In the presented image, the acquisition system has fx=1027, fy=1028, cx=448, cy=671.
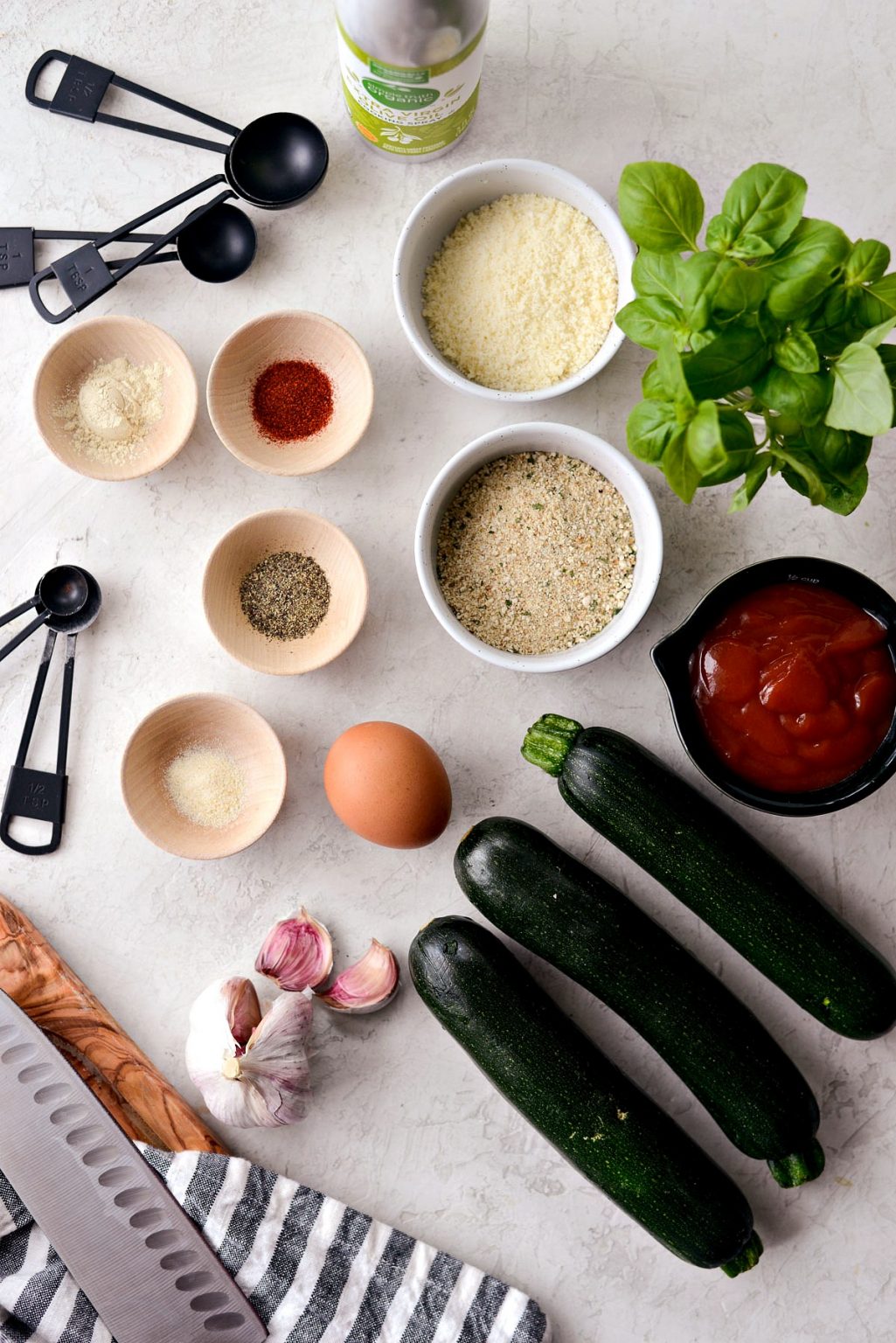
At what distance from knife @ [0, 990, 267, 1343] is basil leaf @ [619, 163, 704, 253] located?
117 cm

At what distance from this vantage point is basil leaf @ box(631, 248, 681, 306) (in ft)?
3.15

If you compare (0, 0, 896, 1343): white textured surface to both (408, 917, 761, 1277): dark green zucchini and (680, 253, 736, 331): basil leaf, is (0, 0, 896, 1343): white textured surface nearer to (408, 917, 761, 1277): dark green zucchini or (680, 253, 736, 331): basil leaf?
(408, 917, 761, 1277): dark green zucchini

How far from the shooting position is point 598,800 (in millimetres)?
1276

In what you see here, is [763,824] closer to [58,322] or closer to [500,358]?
[500,358]

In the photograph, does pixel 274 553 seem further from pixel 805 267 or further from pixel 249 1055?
pixel 805 267

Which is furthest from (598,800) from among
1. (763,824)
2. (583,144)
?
(583,144)

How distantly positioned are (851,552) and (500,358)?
1.74ft

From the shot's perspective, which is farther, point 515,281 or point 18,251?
point 18,251

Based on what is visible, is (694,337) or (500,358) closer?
(694,337)

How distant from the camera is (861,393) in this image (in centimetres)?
87

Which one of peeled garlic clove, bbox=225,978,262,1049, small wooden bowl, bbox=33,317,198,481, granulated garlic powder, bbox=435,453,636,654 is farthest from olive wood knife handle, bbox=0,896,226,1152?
granulated garlic powder, bbox=435,453,636,654

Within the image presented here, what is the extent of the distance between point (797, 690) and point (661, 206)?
1.73 ft

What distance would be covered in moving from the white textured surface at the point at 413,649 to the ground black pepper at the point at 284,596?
81 millimetres

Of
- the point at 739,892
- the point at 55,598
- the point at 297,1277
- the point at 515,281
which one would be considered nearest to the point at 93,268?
the point at 55,598
